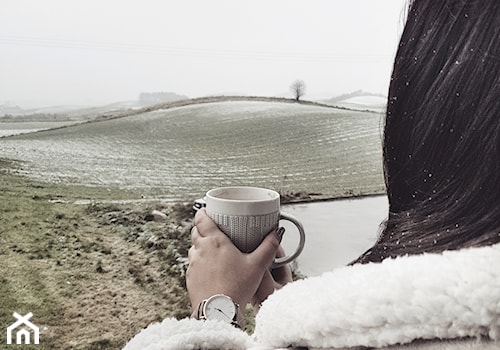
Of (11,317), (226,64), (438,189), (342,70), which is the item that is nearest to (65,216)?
(11,317)

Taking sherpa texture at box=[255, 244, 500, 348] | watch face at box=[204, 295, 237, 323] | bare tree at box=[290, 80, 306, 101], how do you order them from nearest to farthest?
sherpa texture at box=[255, 244, 500, 348] < watch face at box=[204, 295, 237, 323] < bare tree at box=[290, 80, 306, 101]

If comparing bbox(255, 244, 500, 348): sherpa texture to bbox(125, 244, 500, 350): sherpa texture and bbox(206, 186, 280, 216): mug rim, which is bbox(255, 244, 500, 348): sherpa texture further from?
bbox(206, 186, 280, 216): mug rim

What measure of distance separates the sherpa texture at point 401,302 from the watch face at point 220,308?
0.23 meters

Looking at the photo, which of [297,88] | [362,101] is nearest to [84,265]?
[297,88]

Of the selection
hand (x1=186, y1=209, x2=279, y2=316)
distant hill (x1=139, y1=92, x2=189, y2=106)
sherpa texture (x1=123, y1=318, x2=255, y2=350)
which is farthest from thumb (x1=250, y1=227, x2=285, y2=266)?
distant hill (x1=139, y1=92, x2=189, y2=106)

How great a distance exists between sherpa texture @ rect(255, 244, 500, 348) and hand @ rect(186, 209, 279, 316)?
0.25 metres

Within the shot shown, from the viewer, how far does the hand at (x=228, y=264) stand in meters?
0.72

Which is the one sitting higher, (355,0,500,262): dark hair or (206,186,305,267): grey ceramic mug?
(355,0,500,262): dark hair

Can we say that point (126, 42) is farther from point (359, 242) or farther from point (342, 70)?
point (359, 242)

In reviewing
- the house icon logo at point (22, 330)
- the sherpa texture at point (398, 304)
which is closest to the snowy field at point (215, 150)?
the house icon logo at point (22, 330)

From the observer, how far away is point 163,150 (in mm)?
1380

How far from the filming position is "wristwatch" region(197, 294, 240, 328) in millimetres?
696

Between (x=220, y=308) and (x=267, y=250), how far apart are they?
3.5 inches

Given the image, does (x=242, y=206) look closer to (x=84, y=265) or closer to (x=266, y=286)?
(x=266, y=286)
